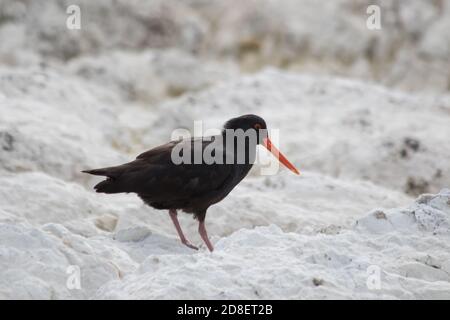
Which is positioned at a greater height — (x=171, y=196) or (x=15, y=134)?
(x=15, y=134)

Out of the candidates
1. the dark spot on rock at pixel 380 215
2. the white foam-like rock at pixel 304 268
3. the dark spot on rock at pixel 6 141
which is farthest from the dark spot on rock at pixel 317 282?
the dark spot on rock at pixel 6 141

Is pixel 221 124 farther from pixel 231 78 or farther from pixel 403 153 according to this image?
pixel 231 78

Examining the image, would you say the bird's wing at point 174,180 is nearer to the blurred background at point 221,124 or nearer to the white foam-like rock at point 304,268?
the blurred background at point 221,124

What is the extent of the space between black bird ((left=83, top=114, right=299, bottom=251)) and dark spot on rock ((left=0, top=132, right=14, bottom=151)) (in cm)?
407

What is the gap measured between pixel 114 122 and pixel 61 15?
6.98 m

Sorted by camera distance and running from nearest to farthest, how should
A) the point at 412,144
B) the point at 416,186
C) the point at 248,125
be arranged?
the point at 248,125, the point at 416,186, the point at 412,144

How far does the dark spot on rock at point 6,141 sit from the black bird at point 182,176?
13.3 ft

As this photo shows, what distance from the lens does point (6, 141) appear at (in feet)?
43.3

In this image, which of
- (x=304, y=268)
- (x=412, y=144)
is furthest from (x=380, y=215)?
(x=412, y=144)

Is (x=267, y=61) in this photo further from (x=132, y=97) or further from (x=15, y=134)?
(x=15, y=134)

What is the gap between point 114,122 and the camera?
17688mm

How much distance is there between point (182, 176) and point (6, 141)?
4.89m

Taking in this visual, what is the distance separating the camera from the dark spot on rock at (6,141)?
13088 mm
